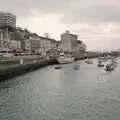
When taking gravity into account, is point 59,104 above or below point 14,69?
below

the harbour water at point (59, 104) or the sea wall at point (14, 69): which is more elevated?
the sea wall at point (14, 69)

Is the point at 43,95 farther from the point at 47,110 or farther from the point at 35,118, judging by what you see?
the point at 35,118

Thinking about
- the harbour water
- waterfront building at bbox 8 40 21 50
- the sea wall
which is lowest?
the harbour water

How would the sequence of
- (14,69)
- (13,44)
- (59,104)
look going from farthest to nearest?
(13,44), (14,69), (59,104)

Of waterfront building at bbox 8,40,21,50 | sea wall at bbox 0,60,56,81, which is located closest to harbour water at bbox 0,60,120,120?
Result: sea wall at bbox 0,60,56,81

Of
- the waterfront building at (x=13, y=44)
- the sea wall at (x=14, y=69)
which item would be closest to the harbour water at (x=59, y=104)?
the sea wall at (x=14, y=69)

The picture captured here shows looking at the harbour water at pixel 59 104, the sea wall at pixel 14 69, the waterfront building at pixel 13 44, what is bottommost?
the harbour water at pixel 59 104

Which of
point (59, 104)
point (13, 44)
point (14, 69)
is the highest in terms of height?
point (13, 44)

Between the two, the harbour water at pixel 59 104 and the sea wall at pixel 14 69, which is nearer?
the harbour water at pixel 59 104

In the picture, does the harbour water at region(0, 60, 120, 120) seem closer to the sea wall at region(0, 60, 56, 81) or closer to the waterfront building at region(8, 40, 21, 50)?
the sea wall at region(0, 60, 56, 81)

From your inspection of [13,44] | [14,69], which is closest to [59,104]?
[14,69]

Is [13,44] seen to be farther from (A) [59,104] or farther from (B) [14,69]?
(A) [59,104]

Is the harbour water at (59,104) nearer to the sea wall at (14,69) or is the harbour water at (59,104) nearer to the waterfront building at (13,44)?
the sea wall at (14,69)

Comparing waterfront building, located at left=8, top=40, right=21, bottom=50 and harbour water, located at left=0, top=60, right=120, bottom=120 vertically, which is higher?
waterfront building, located at left=8, top=40, right=21, bottom=50
